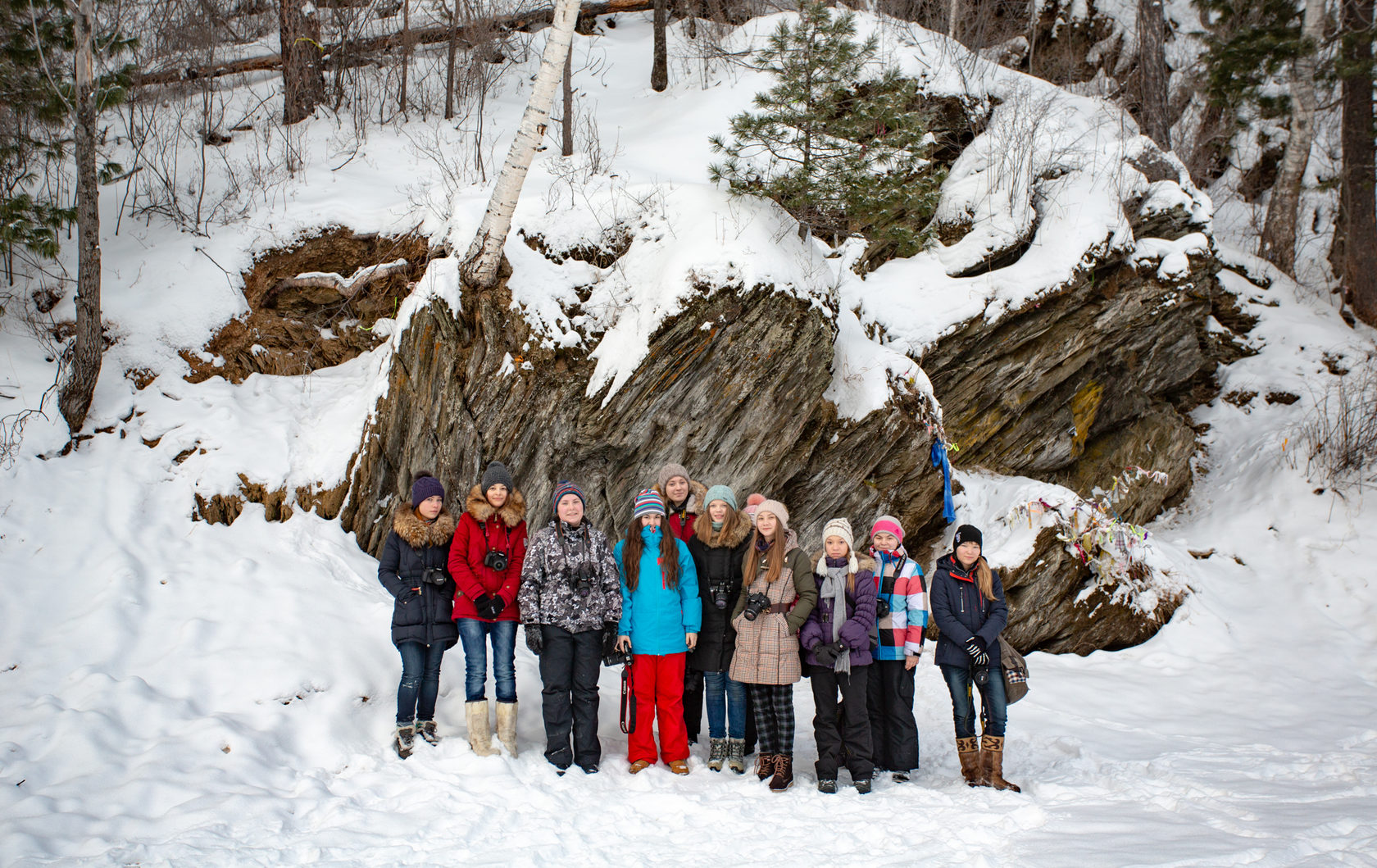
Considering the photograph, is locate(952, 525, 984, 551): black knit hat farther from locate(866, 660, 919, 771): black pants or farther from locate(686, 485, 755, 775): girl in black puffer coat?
locate(686, 485, 755, 775): girl in black puffer coat

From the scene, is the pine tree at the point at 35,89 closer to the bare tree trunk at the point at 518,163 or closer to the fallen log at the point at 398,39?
the fallen log at the point at 398,39

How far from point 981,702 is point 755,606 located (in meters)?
1.64

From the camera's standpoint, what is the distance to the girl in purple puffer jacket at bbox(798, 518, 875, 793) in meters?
4.96

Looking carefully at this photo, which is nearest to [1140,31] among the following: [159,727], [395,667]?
[395,667]

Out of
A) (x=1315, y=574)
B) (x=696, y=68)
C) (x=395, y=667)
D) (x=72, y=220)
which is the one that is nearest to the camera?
(x=395, y=667)

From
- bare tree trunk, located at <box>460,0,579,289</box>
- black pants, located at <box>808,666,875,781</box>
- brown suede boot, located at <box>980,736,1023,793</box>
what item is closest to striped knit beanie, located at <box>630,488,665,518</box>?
black pants, located at <box>808,666,875,781</box>

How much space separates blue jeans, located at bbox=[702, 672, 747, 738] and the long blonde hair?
69 cm

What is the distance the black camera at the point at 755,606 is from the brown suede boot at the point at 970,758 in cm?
157

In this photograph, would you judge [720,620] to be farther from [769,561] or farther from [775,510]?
[775,510]

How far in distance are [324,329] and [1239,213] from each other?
742 inches

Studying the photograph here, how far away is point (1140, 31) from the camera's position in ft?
60.2

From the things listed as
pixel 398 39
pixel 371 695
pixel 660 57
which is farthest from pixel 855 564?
pixel 398 39

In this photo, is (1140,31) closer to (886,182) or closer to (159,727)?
(886,182)

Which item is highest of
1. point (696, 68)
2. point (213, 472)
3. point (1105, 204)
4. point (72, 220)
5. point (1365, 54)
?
point (696, 68)
